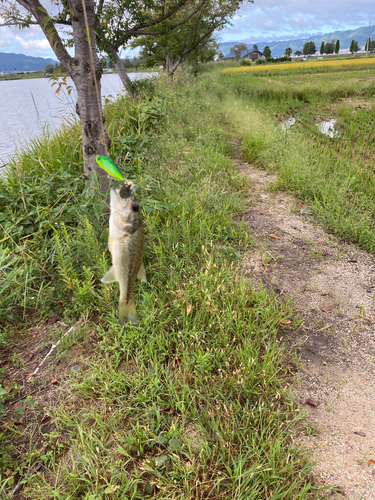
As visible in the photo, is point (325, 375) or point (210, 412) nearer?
point (210, 412)

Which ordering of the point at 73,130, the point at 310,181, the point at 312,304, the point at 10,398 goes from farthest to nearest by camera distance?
the point at 310,181
the point at 73,130
the point at 312,304
the point at 10,398

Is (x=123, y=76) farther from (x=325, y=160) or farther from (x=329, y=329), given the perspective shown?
(x=329, y=329)

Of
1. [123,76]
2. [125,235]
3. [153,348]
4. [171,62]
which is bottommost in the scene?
[153,348]

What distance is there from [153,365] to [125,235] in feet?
4.68

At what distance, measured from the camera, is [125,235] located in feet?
4.31

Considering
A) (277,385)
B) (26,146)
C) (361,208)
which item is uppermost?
(26,146)

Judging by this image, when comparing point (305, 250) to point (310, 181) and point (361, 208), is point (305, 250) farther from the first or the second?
point (310, 181)

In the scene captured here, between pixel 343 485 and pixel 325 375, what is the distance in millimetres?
858

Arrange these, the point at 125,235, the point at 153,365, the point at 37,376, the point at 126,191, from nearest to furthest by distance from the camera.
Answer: the point at 126,191 < the point at 125,235 < the point at 153,365 < the point at 37,376

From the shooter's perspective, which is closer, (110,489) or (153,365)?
(110,489)

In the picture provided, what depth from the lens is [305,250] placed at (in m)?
4.27

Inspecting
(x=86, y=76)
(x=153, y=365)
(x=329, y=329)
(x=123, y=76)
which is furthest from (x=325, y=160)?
(x=123, y=76)

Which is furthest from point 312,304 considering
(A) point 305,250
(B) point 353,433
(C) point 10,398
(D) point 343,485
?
(C) point 10,398

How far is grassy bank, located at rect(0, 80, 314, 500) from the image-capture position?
181 centimetres
